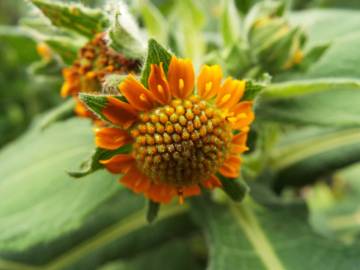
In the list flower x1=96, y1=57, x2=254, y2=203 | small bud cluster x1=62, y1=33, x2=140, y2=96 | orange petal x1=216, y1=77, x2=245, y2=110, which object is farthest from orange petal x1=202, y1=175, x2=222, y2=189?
small bud cluster x1=62, y1=33, x2=140, y2=96

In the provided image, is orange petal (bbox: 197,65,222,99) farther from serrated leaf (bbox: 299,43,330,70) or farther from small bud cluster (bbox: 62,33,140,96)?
serrated leaf (bbox: 299,43,330,70)

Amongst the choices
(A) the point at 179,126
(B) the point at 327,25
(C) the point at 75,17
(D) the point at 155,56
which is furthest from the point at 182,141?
(B) the point at 327,25

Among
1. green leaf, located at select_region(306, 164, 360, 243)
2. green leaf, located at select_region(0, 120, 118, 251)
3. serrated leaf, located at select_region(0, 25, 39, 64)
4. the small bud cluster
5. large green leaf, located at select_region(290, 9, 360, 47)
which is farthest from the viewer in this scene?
green leaf, located at select_region(306, 164, 360, 243)

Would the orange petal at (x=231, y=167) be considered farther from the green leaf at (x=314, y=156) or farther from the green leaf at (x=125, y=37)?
the green leaf at (x=314, y=156)

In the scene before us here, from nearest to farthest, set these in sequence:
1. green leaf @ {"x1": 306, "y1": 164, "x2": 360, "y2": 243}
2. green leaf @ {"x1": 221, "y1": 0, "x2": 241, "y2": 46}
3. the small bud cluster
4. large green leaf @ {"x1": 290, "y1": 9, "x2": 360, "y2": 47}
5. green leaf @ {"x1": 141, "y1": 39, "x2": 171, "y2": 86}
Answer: green leaf @ {"x1": 141, "y1": 39, "x2": 171, "y2": 86} → the small bud cluster → green leaf @ {"x1": 221, "y1": 0, "x2": 241, "y2": 46} → large green leaf @ {"x1": 290, "y1": 9, "x2": 360, "y2": 47} → green leaf @ {"x1": 306, "y1": 164, "x2": 360, "y2": 243}

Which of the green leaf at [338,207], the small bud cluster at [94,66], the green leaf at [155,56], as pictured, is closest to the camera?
the green leaf at [155,56]

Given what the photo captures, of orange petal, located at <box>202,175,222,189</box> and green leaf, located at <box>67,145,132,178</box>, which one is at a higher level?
green leaf, located at <box>67,145,132,178</box>

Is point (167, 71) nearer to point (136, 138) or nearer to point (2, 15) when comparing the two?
point (136, 138)

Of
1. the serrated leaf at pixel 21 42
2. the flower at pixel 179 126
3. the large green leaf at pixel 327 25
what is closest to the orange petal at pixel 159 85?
the flower at pixel 179 126
